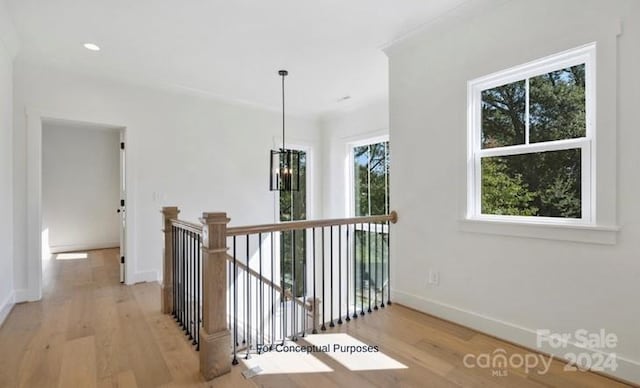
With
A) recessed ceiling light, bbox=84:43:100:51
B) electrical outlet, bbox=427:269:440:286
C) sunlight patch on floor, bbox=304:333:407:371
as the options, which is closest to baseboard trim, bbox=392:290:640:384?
electrical outlet, bbox=427:269:440:286

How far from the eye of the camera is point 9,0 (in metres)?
2.36

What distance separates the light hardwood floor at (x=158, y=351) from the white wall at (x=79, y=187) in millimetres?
3558

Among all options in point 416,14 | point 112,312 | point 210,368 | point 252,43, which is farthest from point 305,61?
point 112,312

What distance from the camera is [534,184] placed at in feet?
7.54

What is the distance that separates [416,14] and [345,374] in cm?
281

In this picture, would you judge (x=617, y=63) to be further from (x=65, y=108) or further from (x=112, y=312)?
(x=65, y=108)

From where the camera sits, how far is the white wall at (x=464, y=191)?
6.03ft

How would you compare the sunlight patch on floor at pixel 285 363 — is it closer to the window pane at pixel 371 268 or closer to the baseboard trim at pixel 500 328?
the baseboard trim at pixel 500 328

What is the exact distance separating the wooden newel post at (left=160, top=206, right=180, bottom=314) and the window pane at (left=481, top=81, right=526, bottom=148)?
2838mm

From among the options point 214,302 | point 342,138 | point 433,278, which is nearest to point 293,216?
point 342,138

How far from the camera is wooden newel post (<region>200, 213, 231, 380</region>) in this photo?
1916 millimetres

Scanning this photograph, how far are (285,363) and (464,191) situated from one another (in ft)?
6.29

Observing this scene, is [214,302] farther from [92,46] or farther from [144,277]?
[92,46]

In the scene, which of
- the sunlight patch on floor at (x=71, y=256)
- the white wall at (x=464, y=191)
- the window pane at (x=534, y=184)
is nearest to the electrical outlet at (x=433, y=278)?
the white wall at (x=464, y=191)
